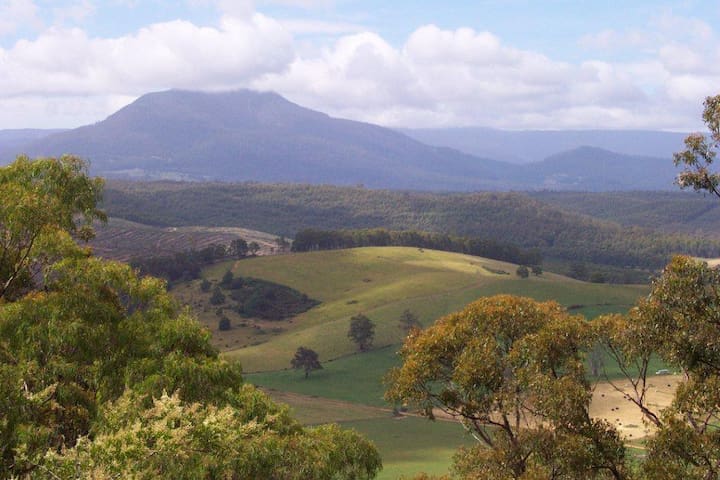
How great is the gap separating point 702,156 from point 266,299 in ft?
426

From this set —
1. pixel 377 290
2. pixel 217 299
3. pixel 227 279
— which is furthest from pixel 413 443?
pixel 227 279

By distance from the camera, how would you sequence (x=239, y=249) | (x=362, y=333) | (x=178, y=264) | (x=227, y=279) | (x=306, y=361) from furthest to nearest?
1. (x=239, y=249)
2. (x=178, y=264)
3. (x=227, y=279)
4. (x=362, y=333)
5. (x=306, y=361)

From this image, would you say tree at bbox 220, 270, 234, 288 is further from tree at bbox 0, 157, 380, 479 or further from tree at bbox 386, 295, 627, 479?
tree at bbox 386, 295, 627, 479

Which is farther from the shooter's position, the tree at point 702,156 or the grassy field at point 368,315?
the grassy field at point 368,315

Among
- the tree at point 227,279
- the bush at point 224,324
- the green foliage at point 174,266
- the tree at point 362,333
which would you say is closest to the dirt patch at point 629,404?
the tree at point 362,333

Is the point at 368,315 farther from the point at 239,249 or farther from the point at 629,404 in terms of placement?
the point at 239,249

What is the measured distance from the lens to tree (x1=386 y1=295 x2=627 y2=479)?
1764cm

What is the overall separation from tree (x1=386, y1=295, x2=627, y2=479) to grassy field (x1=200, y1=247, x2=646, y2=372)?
87331mm

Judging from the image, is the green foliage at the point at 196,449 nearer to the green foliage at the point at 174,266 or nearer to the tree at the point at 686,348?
the tree at the point at 686,348

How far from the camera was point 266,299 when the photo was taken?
145 metres

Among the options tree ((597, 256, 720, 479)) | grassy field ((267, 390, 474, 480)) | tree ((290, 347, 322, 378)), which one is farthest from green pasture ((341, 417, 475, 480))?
tree ((597, 256, 720, 479))

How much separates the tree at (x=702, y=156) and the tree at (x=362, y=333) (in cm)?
9668

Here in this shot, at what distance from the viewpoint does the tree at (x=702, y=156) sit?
58.7 ft

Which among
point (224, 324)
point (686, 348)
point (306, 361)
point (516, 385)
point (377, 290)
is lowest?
point (224, 324)
